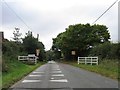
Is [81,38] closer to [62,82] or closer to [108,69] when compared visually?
[108,69]

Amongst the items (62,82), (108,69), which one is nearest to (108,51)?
(108,69)

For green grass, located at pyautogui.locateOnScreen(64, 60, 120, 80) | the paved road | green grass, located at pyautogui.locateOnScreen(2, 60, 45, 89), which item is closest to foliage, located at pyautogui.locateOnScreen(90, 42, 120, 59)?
green grass, located at pyautogui.locateOnScreen(64, 60, 120, 80)

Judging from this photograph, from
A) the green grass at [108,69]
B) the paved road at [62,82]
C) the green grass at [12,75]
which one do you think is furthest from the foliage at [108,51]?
the paved road at [62,82]

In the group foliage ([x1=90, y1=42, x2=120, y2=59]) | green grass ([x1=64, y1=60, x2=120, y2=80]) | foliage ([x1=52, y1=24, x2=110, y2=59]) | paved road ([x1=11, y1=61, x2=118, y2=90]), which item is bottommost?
paved road ([x1=11, y1=61, x2=118, y2=90])

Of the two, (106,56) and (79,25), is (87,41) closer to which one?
(79,25)

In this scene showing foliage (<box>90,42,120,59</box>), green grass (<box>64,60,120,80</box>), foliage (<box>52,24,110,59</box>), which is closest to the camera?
green grass (<box>64,60,120,80</box>)

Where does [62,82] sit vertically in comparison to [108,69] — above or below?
below

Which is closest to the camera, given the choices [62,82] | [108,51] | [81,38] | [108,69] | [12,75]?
[62,82]

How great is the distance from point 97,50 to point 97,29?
27.8 meters

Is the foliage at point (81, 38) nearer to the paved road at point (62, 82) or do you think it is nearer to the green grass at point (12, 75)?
the green grass at point (12, 75)

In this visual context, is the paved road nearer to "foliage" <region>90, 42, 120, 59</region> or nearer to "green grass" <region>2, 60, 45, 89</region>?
"green grass" <region>2, 60, 45, 89</region>

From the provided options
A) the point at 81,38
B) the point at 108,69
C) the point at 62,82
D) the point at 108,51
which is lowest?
the point at 62,82

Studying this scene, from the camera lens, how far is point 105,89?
1466 centimetres

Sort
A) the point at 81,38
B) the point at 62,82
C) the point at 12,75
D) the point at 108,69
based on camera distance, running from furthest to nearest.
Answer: the point at 81,38 → the point at 108,69 → the point at 12,75 → the point at 62,82
